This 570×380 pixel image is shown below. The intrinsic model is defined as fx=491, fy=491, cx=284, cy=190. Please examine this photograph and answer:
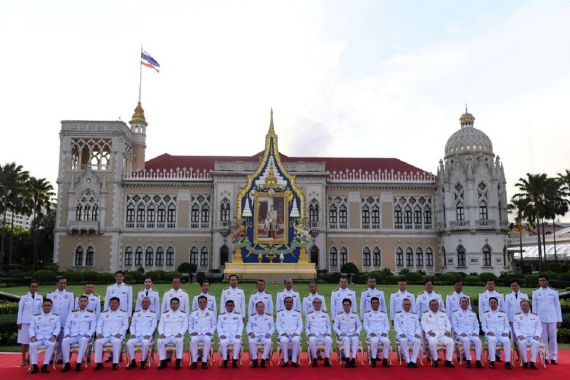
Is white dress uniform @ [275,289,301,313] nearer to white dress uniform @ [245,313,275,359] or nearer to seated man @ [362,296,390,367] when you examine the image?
white dress uniform @ [245,313,275,359]

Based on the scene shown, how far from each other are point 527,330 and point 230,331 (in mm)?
7128

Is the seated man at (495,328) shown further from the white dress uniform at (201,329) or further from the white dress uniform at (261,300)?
the white dress uniform at (201,329)

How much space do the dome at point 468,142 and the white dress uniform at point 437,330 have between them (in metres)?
40.0

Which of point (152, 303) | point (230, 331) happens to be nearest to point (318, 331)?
point (230, 331)

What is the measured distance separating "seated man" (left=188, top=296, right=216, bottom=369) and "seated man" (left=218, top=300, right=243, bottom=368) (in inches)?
8.7

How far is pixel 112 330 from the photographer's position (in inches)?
449

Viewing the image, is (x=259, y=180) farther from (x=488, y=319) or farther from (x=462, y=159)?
(x=488, y=319)

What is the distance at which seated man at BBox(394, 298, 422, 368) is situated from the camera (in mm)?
11320

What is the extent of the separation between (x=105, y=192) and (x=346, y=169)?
24.7m

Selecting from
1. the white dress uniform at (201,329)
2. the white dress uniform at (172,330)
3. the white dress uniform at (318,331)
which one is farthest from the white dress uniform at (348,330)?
the white dress uniform at (172,330)

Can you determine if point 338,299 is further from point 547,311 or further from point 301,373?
point 547,311

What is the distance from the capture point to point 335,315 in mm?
→ 12320

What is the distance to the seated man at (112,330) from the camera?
35.8 ft

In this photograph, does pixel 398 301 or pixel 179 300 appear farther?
pixel 398 301
